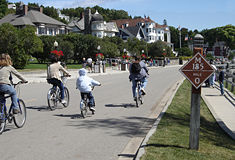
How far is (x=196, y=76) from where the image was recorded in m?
5.77

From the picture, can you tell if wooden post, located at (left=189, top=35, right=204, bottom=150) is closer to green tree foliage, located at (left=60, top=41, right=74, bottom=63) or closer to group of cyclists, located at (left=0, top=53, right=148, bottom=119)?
group of cyclists, located at (left=0, top=53, right=148, bottom=119)

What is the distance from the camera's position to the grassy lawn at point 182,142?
5.65m

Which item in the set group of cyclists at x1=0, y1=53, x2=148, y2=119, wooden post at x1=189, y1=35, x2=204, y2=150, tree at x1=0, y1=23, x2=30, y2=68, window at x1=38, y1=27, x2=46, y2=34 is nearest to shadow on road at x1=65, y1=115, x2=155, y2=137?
group of cyclists at x1=0, y1=53, x2=148, y2=119

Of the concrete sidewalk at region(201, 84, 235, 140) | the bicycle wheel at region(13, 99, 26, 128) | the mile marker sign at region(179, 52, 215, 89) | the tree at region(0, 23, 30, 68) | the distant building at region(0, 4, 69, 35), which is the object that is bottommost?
the concrete sidewalk at region(201, 84, 235, 140)

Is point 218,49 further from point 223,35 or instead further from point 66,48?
point 66,48

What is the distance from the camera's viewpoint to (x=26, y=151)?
6074 mm

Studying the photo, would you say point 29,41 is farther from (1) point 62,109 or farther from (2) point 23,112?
(2) point 23,112

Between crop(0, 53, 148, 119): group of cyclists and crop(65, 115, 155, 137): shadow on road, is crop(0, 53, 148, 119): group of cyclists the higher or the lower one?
the higher one

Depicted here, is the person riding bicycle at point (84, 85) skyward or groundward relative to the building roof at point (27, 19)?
groundward

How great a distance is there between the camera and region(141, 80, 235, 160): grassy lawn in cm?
565

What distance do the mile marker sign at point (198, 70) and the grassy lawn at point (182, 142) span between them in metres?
1.26

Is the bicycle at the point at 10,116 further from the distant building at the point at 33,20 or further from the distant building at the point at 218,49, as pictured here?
the distant building at the point at 218,49

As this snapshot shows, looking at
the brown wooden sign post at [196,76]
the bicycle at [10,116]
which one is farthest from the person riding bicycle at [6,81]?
the brown wooden sign post at [196,76]

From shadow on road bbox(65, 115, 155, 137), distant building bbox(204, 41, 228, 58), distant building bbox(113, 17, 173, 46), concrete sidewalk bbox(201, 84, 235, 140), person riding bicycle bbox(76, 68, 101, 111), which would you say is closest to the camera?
shadow on road bbox(65, 115, 155, 137)
